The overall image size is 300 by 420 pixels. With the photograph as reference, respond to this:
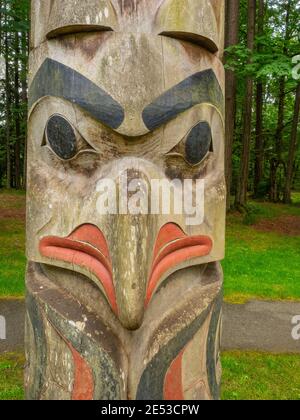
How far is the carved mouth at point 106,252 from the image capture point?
1.69 metres

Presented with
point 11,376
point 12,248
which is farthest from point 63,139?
point 12,248

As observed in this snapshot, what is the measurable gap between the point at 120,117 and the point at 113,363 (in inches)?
40.5

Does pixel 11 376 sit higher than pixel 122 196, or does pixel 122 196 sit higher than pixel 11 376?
pixel 122 196

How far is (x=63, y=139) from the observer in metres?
1.88

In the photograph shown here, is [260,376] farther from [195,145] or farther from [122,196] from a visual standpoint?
[122,196]

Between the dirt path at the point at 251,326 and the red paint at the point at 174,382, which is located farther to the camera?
the dirt path at the point at 251,326

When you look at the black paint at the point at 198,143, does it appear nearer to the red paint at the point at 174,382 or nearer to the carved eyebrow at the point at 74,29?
the carved eyebrow at the point at 74,29

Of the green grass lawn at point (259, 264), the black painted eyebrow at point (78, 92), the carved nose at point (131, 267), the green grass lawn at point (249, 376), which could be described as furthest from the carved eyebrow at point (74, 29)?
the green grass lawn at point (259, 264)

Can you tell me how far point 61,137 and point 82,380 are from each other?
3.51 ft

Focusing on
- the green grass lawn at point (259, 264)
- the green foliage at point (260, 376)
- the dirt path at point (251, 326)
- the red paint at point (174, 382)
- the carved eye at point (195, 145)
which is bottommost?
the green foliage at point (260, 376)

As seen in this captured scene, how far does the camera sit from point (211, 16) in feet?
6.54

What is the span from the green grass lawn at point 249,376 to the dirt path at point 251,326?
227mm

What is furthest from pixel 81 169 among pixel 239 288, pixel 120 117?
pixel 239 288

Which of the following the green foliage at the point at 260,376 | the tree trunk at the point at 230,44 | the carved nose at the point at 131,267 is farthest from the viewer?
the tree trunk at the point at 230,44
